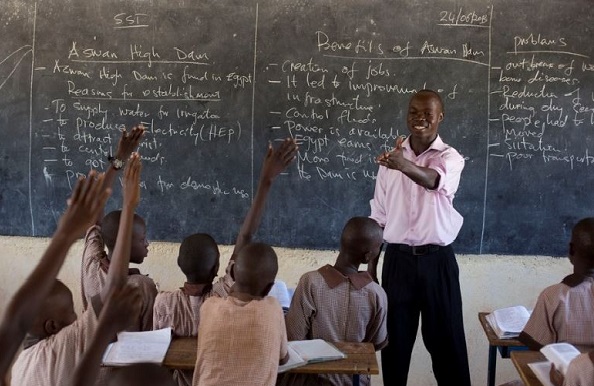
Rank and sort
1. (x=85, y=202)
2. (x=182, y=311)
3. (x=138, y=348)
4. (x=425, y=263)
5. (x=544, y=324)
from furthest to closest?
1. (x=425, y=263)
2. (x=182, y=311)
3. (x=544, y=324)
4. (x=138, y=348)
5. (x=85, y=202)

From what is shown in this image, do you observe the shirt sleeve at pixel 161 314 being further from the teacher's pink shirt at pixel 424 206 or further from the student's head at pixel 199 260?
the teacher's pink shirt at pixel 424 206

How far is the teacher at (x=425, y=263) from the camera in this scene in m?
3.34

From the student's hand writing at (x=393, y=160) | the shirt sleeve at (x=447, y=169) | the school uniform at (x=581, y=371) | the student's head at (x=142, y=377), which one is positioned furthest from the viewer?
the shirt sleeve at (x=447, y=169)

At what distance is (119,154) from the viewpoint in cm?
279

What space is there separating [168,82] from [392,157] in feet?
5.63

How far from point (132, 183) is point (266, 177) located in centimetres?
79

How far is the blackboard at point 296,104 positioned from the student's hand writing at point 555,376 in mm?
1858

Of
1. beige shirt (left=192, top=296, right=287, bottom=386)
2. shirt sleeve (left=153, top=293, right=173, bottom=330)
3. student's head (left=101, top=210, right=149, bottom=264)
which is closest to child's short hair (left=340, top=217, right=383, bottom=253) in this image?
beige shirt (left=192, top=296, right=287, bottom=386)

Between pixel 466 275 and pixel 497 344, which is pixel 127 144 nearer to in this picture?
pixel 497 344

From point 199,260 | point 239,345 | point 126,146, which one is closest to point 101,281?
point 199,260

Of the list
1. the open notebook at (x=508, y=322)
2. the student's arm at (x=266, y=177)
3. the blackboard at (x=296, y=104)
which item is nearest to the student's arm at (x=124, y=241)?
the student's arm at (x=266, y=177)

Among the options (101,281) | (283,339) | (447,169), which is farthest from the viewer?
(447,169)

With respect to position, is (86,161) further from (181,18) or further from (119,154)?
(119,154)

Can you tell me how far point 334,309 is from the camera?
2713 millimetres
